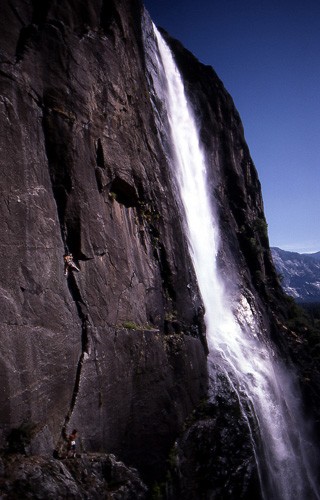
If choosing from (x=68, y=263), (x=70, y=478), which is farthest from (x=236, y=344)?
(x=70, y=478)

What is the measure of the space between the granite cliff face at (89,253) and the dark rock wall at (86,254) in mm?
36

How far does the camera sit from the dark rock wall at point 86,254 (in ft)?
24.2

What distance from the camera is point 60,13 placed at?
10.4 metres

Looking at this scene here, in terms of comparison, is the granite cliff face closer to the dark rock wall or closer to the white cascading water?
the dark rock wall

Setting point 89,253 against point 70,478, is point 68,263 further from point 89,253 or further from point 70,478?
point 70,478

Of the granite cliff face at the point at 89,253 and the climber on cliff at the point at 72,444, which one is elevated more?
the granite cliff face at the point at 89,253

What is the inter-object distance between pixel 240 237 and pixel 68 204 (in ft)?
59.4

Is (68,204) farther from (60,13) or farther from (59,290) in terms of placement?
(60,13)

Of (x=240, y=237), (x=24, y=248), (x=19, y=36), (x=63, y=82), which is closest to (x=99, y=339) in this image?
(x=24, y=248)

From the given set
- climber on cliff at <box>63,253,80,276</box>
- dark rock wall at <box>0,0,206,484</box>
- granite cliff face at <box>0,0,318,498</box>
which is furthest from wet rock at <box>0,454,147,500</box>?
climber on cliff at <box>63,253,80,276</box>

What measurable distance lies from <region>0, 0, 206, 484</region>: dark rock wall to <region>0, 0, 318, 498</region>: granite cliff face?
4cm

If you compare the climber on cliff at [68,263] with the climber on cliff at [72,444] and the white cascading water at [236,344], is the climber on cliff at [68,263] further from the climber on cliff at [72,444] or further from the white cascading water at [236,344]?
the white cascading water at [236,344]

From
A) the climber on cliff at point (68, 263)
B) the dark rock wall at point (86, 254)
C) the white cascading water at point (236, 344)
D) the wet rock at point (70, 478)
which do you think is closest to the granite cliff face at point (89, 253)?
the dark rock wall at point (86, 254)

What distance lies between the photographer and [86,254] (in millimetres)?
9203
